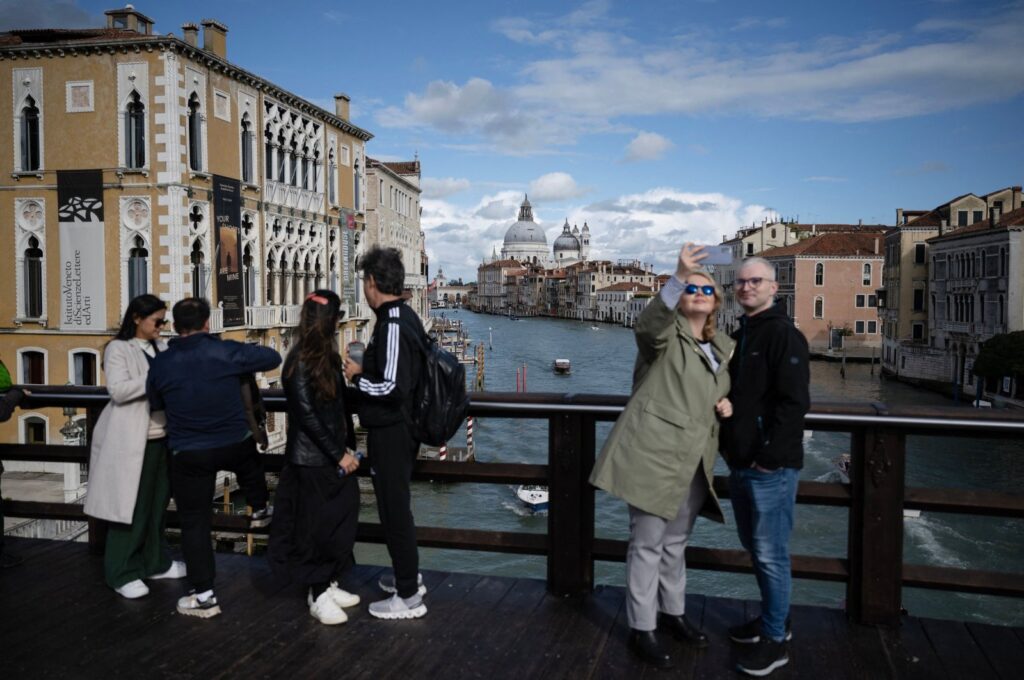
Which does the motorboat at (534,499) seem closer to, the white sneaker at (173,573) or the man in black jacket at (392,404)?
the white sneaker at (173,573)

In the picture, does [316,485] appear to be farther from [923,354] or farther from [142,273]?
[923,354]

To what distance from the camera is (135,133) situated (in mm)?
16625

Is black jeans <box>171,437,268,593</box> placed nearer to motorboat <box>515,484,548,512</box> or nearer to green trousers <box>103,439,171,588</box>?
green trousers <box>103,439,171,588</box>

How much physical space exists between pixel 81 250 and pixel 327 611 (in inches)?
626

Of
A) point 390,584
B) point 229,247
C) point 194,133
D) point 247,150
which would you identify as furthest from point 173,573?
point 247,150

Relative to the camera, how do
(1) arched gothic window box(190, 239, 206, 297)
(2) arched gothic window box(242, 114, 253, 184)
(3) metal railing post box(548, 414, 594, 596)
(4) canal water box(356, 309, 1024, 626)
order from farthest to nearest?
(2) arched gothic window box(242, 114, 253, 184)
(1) arched gothic window box(190, 239, 206, 297)
(4) canal water box(356, 309, 1024, 626)
(3) metal railing post box(548, 414, 594, 596)

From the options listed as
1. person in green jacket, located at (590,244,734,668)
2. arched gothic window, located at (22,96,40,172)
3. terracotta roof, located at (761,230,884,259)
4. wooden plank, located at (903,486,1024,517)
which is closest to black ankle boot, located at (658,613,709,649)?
person in green jacket, located at (590,244,734,668)

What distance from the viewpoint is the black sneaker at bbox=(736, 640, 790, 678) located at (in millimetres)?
2836

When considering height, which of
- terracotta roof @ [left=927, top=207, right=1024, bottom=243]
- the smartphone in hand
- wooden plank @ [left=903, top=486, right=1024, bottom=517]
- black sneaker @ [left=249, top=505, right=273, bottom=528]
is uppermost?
terracotta roof @ [left=927, top=207, right=1024, bottom=243]

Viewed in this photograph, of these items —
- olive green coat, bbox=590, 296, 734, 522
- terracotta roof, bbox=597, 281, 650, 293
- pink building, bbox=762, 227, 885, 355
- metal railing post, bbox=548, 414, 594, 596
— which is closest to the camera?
olive green coat, bbox=590, 296, 734, 522

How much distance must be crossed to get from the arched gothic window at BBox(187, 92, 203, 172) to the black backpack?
1550cm

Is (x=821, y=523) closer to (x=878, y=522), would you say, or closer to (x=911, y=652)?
(x=878, y=522)

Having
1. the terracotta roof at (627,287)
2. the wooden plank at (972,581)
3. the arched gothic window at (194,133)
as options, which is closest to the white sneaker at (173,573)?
the wooden plank at (972,581)

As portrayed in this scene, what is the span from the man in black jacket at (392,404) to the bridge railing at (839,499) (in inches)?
15.2
